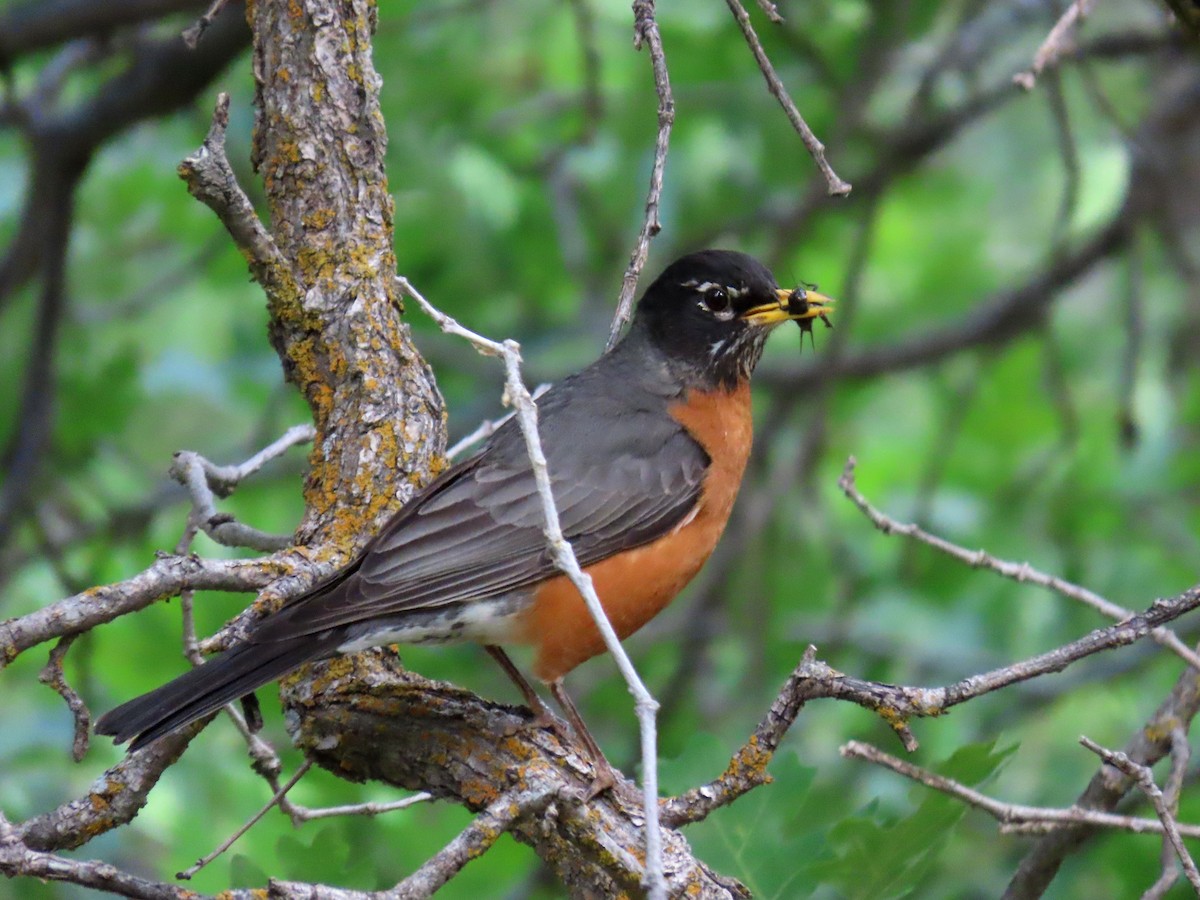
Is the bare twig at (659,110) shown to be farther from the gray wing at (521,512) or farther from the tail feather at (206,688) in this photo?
the tail feather at (206,688)

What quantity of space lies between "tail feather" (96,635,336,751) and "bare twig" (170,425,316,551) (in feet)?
1.14

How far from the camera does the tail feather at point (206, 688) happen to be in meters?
2.62

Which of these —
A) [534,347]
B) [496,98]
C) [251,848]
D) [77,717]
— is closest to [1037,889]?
[77,717]

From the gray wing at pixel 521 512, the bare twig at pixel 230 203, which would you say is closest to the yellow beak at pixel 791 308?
the gray wing at pixel 521 512

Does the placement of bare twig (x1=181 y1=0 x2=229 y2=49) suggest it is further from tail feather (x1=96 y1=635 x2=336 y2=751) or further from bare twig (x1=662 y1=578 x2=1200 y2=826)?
bare twig (x1=662 y1=578 x2=1200 y2=826)

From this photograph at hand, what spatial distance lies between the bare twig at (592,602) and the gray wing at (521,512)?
0.70m

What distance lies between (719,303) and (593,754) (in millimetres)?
1550

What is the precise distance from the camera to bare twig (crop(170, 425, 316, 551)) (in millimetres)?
3064

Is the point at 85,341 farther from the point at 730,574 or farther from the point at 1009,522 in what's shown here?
the point at 1009,522

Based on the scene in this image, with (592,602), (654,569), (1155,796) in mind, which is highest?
(592,602)

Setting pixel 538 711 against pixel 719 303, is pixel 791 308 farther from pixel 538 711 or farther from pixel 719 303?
pixel 538 711

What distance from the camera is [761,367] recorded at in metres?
5.66

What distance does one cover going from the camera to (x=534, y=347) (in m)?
5.56

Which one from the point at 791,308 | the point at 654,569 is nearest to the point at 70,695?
the point at 654,569
